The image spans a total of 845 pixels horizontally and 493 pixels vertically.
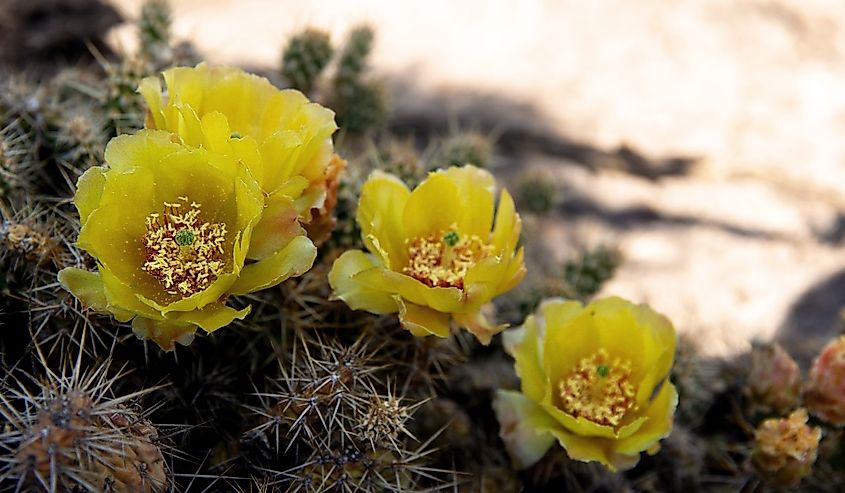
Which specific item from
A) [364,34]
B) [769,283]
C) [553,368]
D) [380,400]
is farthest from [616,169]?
[380,400]

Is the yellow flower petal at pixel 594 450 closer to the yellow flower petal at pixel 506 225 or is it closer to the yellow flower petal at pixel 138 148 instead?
the yellow flower petal at pixel 506 225

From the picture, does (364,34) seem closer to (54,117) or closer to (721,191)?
(54,117)

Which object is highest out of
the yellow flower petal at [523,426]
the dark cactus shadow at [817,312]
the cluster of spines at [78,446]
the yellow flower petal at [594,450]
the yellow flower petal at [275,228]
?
the yellow flower petal at [275,228]

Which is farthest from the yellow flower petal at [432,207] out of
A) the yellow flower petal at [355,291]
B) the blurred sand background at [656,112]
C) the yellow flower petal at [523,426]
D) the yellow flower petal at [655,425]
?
the blurred sand background at [656,112]

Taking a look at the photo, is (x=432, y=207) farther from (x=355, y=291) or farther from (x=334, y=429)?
(x=334, y=429)

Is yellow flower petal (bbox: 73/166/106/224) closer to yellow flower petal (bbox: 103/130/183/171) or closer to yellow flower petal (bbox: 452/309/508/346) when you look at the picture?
yellow flower petal (bbox: 103/130/183/171)

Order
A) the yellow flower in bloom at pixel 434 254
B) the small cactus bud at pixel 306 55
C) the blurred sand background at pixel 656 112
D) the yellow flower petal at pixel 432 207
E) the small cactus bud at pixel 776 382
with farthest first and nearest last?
the blurred sand background at pixel 656 112 < the small cactus bud at pixel 306 55 < the small cactus bud at pixel 776 382 < the yellow flower petal at pixel 432 207 < the yellow flower in bloom at pixel 434 254

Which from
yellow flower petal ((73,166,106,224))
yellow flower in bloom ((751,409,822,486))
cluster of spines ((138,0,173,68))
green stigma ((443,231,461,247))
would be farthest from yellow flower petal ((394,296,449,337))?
cluster of spines ((138,0,173,68))

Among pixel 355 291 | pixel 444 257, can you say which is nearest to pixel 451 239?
pixel 444 257

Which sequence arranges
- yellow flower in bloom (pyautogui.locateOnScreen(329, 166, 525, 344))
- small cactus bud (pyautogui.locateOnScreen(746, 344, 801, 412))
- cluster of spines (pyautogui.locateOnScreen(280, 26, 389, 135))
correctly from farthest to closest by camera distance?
cluster of spines (pyautogui.locateOnScreen(280, 26, 389, 135)), small cactus bud (pyautogui.locateOnScreen(746, 344, 801, 412)), yellow flower in bloom (pyautogui.locateOnScreen(329, 166, 525, 344))
